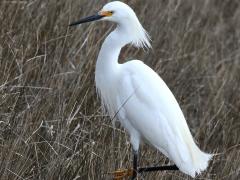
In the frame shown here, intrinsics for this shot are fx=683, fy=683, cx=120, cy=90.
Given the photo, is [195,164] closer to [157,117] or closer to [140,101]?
[157,117]

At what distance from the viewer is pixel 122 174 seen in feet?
10.9

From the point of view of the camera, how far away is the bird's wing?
10.9 ft

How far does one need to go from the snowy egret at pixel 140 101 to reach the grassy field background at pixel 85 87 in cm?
A: 16

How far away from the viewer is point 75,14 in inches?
176

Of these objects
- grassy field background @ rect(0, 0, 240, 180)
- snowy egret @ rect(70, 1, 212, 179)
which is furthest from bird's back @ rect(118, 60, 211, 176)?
grassy field background @ rect(0, 0, 240, 180)

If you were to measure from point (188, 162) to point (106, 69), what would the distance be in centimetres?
64

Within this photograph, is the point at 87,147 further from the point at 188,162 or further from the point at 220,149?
the point at 220,149

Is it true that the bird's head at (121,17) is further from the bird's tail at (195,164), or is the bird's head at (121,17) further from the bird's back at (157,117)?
the bird's tail at (195,164)

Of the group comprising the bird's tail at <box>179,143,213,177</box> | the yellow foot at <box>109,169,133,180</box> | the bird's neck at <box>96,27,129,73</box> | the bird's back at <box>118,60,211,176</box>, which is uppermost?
the bird's neck at <box>96,27,129,73</box>

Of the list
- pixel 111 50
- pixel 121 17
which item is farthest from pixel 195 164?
pixel 121 17

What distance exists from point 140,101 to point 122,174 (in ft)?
1.24

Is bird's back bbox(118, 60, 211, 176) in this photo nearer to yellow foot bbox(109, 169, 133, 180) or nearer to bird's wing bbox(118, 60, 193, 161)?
bird's wing bbox(118, 60, 193, 161)

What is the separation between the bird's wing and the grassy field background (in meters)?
0.17

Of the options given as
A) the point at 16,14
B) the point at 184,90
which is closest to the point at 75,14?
the point at 16,14
